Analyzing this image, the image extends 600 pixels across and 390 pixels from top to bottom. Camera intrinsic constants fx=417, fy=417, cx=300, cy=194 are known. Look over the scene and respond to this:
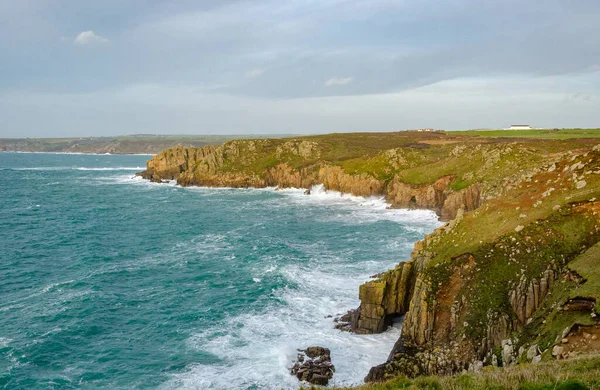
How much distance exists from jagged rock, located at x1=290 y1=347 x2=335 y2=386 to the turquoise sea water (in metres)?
0.70

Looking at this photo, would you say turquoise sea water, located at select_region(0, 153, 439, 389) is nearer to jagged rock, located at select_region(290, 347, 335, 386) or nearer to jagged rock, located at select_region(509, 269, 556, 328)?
jagged rock, located at select_region(290, 347, 335, 386)

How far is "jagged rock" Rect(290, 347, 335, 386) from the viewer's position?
27.3 metres

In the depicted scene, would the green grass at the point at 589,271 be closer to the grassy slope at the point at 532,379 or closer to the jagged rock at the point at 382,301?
the grassy slope at the point at 532,379

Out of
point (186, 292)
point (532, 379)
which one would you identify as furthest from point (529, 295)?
point (186, 292)

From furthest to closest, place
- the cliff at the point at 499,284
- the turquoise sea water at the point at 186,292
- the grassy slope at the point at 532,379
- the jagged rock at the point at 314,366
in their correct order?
the turquoise sea water at the point at 186,292 < the jagged rock at the point at 314,366 < the cliff at the point at 499,284 < the grassy slope at the point at 532,379

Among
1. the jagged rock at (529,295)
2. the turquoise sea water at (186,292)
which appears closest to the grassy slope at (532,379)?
the jagged rock at (529,295)

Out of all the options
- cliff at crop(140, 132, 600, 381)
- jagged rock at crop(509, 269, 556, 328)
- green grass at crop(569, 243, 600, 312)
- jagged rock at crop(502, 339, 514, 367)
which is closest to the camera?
green grass at crop(569, 243, 600, 312)

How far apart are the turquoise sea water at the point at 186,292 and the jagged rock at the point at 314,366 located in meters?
0.70

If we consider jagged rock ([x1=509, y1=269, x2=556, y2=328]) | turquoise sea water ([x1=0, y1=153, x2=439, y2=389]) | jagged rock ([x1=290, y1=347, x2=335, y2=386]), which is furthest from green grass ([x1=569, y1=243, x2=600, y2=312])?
jagged rock ([x1=290, y1=347, x2=335, y2=386])

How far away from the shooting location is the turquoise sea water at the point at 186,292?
96.6 feet

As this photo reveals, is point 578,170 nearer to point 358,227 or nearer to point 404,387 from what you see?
point 404,387

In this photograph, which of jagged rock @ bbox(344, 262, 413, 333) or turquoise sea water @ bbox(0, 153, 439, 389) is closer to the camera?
turquoise sea water @ bbox(0, 153, 439, 389)

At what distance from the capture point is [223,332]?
113ft

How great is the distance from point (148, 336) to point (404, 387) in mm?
23567
